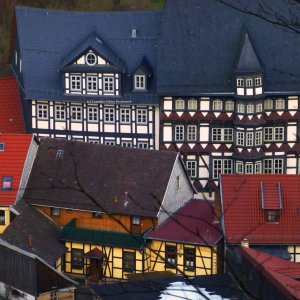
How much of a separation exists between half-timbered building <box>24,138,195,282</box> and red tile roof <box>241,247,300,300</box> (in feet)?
26.5

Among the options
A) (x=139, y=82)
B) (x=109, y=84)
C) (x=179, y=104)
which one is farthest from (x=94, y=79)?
(x=179, y=104)

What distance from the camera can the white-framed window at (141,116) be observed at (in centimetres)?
5019

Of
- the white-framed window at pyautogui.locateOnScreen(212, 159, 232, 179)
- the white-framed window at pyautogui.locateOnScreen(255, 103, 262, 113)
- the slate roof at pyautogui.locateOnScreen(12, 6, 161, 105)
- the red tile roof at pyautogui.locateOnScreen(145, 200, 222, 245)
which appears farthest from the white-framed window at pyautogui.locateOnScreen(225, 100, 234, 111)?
the red tile roof at pyautogui.locateOnScreen(145, 200, 222, 245)

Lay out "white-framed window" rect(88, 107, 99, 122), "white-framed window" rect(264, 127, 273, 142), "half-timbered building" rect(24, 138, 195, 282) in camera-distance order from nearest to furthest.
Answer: "half-timbered building" rect(24, 138, 195, 282) → "white-framed window" rect(264, 127, 273, 142) → "white-framed window" rect(88, 107, 99, 122)

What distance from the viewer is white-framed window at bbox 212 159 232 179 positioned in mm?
50000

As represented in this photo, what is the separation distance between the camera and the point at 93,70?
164 ft

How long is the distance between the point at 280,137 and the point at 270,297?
20.0m

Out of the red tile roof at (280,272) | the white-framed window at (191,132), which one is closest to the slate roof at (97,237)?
the red tile roof at (280,272)

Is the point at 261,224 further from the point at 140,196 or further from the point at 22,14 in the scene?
the point at 22,14

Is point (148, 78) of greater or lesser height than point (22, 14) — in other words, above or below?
below

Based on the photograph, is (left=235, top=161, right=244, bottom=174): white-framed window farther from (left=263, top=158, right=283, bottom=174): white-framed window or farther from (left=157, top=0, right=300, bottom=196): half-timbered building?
(left=263, top=158, right=283, bottom=174): white-framed window

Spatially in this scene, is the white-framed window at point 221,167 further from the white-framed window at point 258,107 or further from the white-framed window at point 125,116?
the white-framed window at point 125,116

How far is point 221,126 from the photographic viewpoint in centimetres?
5000

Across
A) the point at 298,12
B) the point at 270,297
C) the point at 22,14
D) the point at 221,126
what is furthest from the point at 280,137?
the point at 270,297
